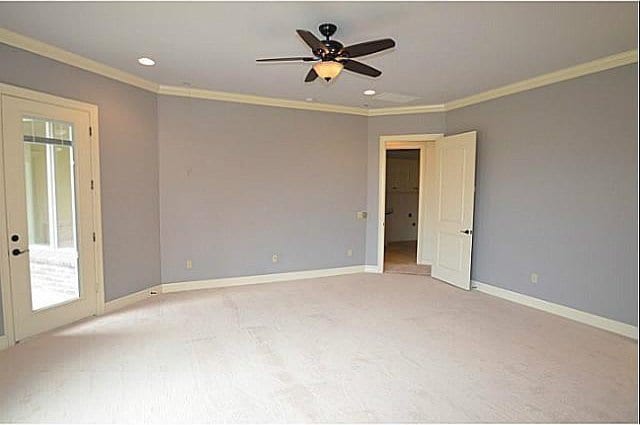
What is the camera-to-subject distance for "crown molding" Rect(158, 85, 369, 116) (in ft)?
15.9

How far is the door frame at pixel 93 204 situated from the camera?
3.16 metres

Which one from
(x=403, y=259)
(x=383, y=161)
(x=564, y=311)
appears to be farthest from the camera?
(x=403, y=259)

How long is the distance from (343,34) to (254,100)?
2.50m

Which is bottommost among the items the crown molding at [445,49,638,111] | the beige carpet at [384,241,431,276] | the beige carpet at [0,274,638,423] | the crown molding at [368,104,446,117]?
the beige carpet at [0,274,638,423]

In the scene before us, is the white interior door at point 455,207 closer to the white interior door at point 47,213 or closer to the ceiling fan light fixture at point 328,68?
the ceiling fan light fixture at point 328,68

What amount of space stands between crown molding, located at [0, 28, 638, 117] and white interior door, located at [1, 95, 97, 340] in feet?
1.62

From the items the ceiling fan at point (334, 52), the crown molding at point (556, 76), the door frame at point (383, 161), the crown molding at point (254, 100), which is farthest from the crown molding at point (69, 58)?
the crown molding at point (556, 76)

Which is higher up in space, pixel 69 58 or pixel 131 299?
pixel 69 58

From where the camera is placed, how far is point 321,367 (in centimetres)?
291

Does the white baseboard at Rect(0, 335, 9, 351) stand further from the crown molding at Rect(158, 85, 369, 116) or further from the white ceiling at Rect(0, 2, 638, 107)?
the crown molding at Rect(158, 85, 369, 116)

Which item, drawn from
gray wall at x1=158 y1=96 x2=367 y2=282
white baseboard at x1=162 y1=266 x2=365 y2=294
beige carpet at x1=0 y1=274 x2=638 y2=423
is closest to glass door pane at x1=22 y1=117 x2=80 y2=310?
beige carpet at x1=0 y1=274 x2=638 y2=423

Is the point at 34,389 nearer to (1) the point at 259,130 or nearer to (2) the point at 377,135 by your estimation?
(1) the point at 259,130

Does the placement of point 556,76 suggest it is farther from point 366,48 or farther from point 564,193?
point 366,48

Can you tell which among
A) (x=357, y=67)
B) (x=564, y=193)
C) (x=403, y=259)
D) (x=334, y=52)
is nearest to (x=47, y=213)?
(x=334, y=52)
